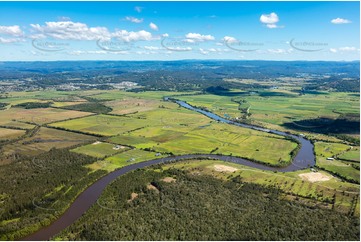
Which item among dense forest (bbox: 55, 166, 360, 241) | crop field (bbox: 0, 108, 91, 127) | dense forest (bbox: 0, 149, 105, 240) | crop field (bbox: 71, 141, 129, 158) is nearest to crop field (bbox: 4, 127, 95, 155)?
crop field (bbox: 71, 141, 129, 158)

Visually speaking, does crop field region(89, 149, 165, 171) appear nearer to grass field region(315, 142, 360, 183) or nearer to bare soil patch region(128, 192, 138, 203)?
bare soil patch region(128, 192, 138, 203)

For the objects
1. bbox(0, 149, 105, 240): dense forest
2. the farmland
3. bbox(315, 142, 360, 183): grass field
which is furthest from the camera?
bbox(315, 142, 360, 183): grass field

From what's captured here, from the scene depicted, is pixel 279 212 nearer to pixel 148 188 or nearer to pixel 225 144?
pixel 148 188

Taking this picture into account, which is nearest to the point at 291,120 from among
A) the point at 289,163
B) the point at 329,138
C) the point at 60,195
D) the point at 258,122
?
the point at 258,122

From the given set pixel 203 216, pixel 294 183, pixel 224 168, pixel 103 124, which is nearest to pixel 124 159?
pixel 224 168

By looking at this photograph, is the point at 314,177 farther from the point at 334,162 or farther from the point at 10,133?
the point at 10,133

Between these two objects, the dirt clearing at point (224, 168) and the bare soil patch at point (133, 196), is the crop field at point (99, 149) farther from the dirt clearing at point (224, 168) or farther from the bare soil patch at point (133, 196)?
the dirt clearing at point (224, 168)
